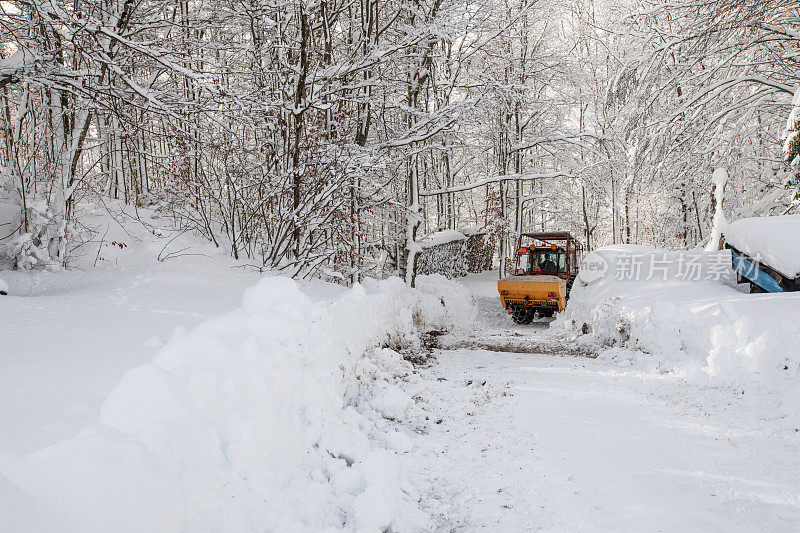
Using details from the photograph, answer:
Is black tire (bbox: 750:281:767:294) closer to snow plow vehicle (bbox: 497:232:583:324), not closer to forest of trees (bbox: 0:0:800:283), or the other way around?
forest of trees (bbox: 0:0:800:283)

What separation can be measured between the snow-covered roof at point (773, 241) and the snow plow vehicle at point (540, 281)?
540 cm

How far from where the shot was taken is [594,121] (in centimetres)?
2736

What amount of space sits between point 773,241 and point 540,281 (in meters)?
6.68

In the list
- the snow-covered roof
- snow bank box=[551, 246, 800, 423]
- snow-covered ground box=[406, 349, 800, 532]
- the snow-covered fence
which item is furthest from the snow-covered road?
the snow-covered fence

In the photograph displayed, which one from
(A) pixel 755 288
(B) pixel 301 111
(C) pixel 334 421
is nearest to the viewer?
(C) pixel 334 421

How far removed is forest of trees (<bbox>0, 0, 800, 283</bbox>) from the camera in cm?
548

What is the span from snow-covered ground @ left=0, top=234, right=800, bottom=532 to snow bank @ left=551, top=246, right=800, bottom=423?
1.5 inches

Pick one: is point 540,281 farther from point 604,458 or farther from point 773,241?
point 604,458

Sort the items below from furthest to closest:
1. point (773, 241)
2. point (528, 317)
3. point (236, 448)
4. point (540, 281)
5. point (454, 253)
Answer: point (454, 253) → point (528, 317) → point (540, 281) → point (773, 241) → point (236, 448)

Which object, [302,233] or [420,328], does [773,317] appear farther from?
[420,328]

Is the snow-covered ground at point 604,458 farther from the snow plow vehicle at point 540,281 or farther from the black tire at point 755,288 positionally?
the snow plow vehicle at point 540,281

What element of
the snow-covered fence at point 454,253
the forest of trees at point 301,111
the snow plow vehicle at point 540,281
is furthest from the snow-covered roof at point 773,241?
the snow-covered fence at point 454,253

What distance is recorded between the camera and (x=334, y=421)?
3.87 m

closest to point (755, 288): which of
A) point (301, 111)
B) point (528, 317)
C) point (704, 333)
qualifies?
point (704, 333)
